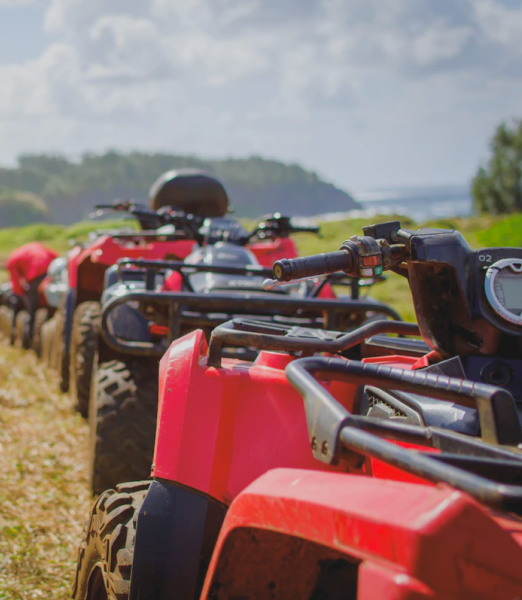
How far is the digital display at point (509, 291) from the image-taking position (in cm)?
155

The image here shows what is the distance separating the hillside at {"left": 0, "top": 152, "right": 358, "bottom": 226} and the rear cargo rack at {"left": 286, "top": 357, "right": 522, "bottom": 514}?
8332mm

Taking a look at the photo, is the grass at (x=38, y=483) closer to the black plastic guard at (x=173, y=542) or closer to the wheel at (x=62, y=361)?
the wheel at (x=62, y=361)

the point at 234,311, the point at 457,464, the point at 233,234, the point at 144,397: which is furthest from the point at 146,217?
the point at 457,464

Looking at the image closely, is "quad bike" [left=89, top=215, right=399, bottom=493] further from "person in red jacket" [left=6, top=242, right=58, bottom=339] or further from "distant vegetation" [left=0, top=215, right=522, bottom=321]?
"distant vegetation" [left=0, top=215, right=522, bottom=321]

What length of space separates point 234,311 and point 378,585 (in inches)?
114

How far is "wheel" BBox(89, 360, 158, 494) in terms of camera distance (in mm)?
3236

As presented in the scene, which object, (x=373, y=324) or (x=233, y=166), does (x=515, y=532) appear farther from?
(x=233, y=166)

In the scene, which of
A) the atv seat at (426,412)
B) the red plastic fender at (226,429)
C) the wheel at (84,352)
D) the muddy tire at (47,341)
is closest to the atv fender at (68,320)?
the wheel at (84,352)

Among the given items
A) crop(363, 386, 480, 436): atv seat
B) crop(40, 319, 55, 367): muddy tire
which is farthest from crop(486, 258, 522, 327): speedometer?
crop(40, 319, 55, 367): muddy tire

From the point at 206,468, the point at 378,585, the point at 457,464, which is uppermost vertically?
the point at 457,464

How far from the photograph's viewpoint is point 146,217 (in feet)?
19.1

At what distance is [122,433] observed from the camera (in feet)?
10.6

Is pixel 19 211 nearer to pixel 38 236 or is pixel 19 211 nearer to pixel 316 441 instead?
pixel 38 236

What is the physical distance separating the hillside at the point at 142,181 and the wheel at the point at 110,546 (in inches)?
313
